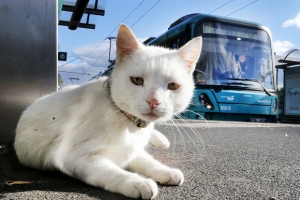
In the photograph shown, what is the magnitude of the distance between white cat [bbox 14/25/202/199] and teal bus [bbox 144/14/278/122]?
5.08 meters

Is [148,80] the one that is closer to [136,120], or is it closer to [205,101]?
[136,120]

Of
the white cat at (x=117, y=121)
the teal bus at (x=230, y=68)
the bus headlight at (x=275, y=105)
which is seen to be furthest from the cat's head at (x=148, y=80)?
the bus headlight at (x=275, y=105)

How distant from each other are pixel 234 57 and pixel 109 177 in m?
6.61

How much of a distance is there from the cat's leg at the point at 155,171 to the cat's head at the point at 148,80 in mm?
272

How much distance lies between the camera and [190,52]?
1.86 metres

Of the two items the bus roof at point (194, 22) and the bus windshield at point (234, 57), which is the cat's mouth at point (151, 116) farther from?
the bus roof at point (194, 22)

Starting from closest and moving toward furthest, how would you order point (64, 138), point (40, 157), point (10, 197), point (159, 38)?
point (10, 197) < point (64, 138) < point (40, 157) < point (159, 38)

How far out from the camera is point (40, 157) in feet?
5.54

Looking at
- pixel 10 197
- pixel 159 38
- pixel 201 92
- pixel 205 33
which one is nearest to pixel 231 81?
pixel 201 92

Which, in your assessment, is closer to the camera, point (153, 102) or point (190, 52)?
point (153, 102)

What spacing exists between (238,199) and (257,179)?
1.40 ft

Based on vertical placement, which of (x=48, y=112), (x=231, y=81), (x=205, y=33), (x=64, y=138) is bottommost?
(x=64, y=138)

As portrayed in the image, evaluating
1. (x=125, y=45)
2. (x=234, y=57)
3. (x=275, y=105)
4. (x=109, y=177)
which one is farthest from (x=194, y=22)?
(x=109, y=177)

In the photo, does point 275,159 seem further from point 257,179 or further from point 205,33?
point 205,33
